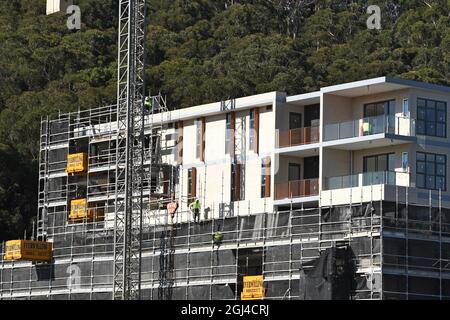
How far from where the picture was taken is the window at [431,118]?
69.1 meters

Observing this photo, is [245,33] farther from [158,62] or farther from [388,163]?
[388,163]

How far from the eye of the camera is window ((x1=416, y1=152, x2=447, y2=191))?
6812 cm

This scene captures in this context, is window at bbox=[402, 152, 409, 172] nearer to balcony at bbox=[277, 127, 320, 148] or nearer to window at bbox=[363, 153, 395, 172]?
window at bbox=[363, 153, 395, 172]

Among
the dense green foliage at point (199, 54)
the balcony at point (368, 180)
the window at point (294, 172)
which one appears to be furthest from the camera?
the dense green foliage at point (199, 54)

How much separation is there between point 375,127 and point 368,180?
10.0ft

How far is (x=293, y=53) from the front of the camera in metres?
124

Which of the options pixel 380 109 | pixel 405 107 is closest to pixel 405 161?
pixel 405 107

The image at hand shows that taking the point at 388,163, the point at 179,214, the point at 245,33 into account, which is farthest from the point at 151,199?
the point at 245,33

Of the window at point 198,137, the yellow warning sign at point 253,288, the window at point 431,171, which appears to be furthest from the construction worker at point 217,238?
the window at point 431,171

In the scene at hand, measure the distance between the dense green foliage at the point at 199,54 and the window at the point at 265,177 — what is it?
3324 cm

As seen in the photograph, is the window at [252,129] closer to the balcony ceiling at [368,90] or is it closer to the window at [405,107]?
the balcony ceiling at [368,90]

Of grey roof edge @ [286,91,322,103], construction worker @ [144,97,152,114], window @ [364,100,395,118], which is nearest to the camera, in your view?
window @ [364,100,395,118]

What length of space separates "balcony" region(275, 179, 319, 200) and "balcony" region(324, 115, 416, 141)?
8.72 feet

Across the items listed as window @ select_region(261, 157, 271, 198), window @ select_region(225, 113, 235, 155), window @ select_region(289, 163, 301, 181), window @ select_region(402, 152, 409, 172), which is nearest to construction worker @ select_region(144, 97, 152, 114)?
window @ select_region(225, 113, 235, 155)
